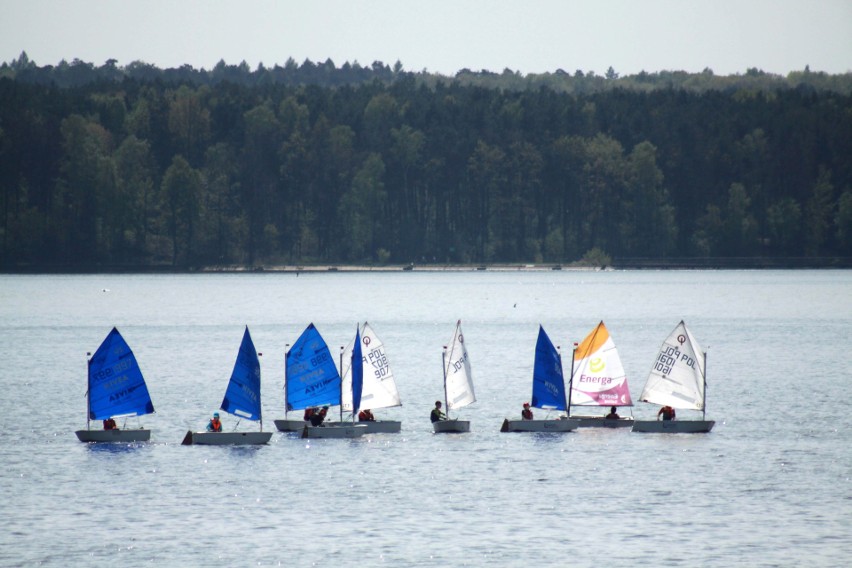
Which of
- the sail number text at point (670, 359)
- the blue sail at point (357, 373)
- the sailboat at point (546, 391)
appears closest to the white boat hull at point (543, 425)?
the sailboat at point (546, 391)

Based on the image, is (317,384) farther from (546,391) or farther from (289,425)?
(546,391)

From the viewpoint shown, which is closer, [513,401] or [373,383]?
[373,383]

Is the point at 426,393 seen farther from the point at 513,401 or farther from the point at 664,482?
the point at 664,482

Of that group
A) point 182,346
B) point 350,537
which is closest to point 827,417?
point 350,537

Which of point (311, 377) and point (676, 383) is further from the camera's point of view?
point (676, 383)

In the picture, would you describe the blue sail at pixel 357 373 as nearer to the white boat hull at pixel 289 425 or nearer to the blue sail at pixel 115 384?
the white boat hull at pixel 289 425

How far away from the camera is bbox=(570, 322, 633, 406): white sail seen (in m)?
67.1

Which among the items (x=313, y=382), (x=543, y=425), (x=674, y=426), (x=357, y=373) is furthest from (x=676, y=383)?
(x=313, y=382)

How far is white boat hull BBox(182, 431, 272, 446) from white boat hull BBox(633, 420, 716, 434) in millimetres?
16462

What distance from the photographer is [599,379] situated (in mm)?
67312

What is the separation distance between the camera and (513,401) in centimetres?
7988

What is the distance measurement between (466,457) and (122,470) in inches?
531

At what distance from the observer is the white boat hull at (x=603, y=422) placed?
67.2 m

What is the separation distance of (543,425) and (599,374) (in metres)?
3.86
